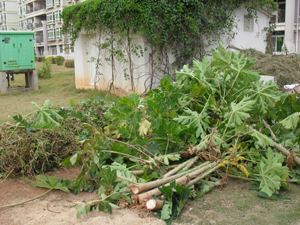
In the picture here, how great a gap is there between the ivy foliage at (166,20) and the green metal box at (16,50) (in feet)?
6.65

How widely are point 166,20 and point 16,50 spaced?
5775mm

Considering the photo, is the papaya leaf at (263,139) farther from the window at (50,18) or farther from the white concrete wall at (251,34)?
the window at (50,18)

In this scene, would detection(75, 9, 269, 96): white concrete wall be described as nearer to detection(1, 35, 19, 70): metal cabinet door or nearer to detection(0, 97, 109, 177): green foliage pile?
detection(1, 35, 19, 70): metal cabinet door

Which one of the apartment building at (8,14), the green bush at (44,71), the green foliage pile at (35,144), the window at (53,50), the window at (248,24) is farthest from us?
the apartment building at (8,14)

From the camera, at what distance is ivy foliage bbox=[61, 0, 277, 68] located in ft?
25.1

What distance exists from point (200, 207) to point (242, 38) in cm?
873

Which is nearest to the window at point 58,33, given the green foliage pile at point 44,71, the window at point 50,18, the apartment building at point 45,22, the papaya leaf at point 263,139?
the apartment building at point 45,22

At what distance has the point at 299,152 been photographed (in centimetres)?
333

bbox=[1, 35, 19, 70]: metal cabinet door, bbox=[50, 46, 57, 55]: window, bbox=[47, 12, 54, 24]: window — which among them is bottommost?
→ bbox=[1, 35, 19, 70]: metal cabinet door

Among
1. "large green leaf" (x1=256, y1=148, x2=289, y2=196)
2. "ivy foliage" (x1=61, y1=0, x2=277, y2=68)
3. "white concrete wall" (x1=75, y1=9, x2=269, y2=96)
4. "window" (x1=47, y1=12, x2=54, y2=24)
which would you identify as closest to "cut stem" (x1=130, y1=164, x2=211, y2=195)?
"large green leaf" (x1=256, y1=148, x2=289, y2=196)

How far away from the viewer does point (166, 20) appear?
25.2 ft

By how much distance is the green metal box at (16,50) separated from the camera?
1020 centimetres

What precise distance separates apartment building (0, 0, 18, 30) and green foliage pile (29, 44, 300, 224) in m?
69.0

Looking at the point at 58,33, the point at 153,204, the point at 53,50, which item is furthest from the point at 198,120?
the point at 53,50
